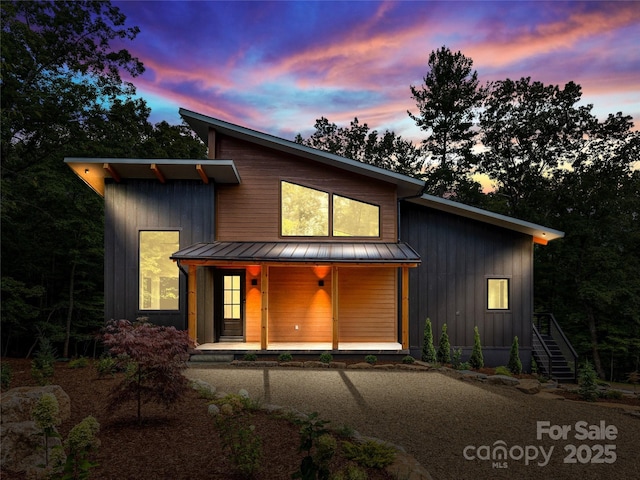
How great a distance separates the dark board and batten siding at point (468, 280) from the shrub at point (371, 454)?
326 inches

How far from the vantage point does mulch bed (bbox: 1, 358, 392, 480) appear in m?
4.12

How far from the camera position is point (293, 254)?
11000 mm

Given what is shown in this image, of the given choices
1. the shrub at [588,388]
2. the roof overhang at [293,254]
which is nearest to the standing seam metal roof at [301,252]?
the roof overhang at [293,254]

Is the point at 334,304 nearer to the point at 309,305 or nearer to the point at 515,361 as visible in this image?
the point at 309,305

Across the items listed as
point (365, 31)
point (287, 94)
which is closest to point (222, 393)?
point (365, 31)

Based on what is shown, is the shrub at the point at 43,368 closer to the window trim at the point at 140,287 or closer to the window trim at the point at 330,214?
the window trim at the point at 140,287

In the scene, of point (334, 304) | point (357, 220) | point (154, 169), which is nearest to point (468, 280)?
point (357, 220)

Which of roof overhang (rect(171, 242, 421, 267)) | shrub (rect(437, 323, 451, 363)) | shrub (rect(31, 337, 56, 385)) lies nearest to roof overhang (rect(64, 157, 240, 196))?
roof overhang (rect(171, 242, 421, 267))

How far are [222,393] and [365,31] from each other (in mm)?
11222

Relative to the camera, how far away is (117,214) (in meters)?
11.6

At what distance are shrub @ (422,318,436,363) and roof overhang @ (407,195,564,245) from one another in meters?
3.57

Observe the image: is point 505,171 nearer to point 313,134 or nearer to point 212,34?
point 313,134

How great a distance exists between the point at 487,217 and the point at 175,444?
10844 mm

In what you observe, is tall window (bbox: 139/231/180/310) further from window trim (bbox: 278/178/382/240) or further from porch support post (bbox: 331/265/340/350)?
porch support post (bbox: 331/265/340/350)
